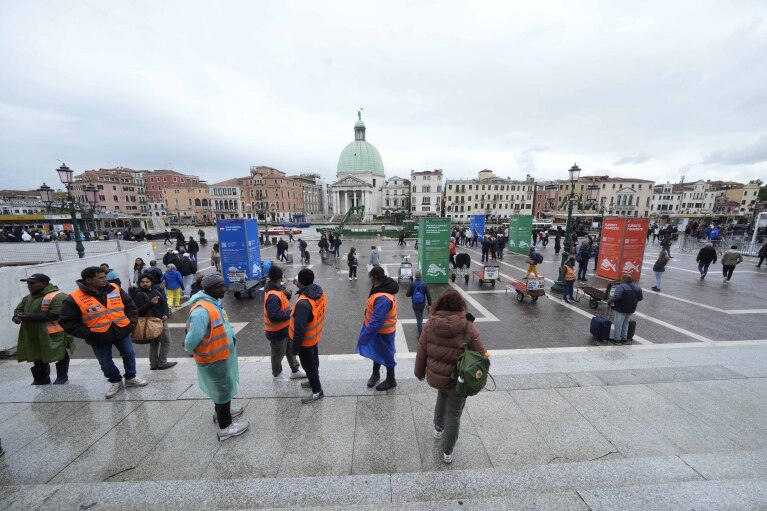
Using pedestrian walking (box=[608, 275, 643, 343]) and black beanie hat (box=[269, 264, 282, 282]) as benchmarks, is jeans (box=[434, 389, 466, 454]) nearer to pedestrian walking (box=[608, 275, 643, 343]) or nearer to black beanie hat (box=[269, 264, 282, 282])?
black beanie hat (box=[269, 264, 282, 282])

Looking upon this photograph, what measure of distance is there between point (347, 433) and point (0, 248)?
73.5 feet

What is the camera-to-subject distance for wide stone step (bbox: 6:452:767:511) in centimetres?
240

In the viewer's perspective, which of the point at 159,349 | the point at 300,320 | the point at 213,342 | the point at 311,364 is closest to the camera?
the point at 213,342

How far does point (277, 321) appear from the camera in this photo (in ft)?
14.0

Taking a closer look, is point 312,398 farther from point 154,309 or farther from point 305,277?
point 154,309

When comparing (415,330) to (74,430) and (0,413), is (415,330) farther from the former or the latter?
(0,413)

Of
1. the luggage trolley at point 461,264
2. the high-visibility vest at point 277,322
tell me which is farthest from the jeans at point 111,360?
the luggage trolley at point 461,264

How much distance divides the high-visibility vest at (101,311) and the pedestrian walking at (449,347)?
4.37 meters

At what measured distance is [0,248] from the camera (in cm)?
1480

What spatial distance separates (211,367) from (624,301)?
7.78 metres

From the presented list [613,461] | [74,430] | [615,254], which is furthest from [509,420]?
[615,254]

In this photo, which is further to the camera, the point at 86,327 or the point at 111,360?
the point at 111,360

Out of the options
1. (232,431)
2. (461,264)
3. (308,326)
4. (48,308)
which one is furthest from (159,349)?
(461,264)

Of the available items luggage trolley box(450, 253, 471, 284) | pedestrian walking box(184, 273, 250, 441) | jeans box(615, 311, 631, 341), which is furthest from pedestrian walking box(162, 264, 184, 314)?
jeans box(615, 311, 631, 341)
